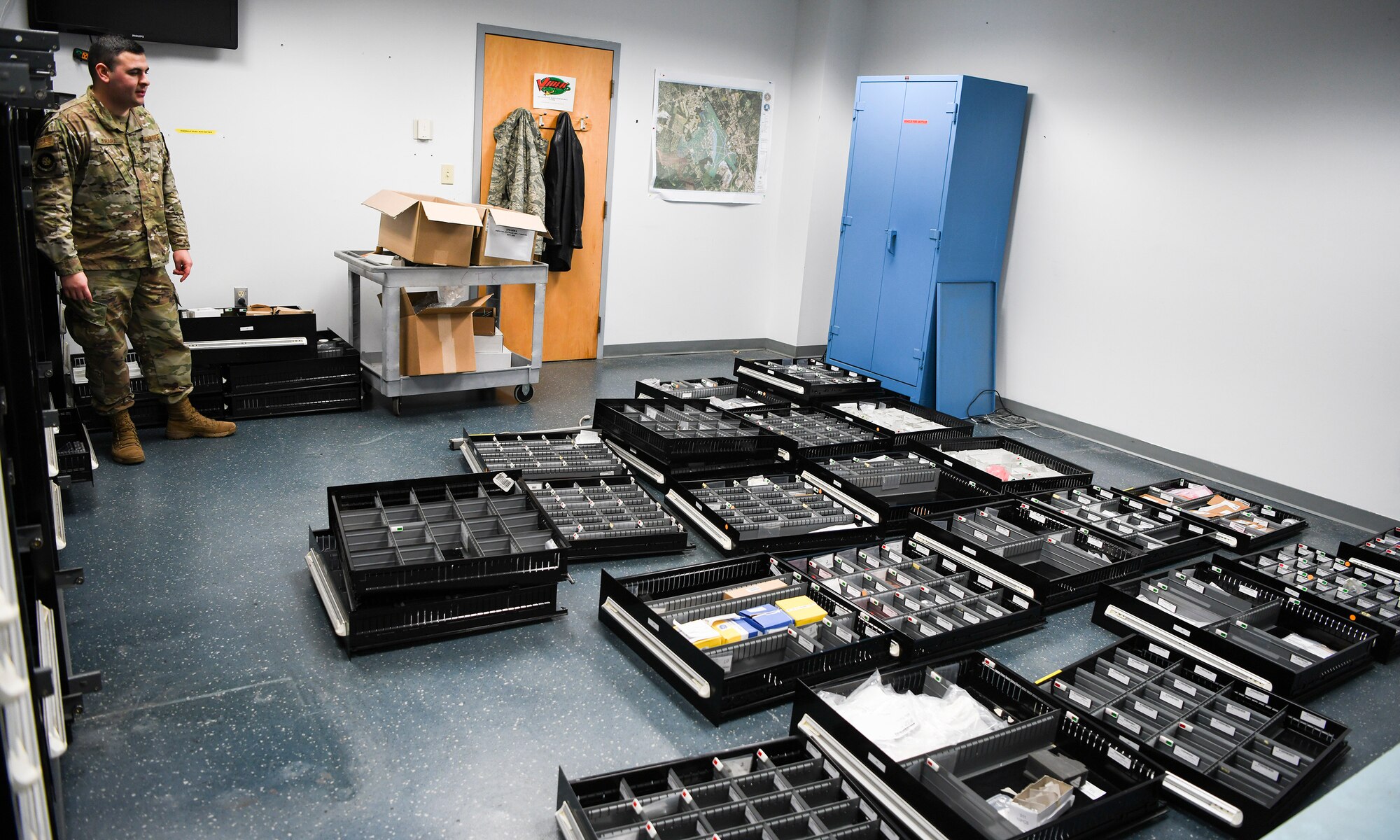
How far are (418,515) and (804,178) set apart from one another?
4.59 metres

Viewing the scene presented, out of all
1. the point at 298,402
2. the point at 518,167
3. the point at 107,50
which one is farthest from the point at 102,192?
the point at 518,167

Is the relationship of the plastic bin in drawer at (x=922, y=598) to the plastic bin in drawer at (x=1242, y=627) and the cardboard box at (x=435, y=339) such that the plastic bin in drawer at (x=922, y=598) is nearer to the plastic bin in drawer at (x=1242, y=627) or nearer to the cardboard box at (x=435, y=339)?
the plastic bin in drawer at (x=1242, y=627)

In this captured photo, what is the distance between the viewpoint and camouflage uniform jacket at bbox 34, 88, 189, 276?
3367mm

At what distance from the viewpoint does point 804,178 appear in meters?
6.84

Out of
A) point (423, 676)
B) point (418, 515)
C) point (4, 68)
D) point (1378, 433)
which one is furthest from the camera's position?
point (1378, 433)

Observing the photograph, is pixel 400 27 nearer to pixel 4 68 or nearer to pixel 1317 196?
pixel 4 68

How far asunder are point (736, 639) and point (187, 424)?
295 cm

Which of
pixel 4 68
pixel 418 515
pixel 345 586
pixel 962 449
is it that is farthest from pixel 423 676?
pixel 962 449

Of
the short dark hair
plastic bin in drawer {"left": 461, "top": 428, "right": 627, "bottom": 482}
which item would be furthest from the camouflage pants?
plastic bin in drawer {"left": 461, "top": 428, "right": 627, "bottom": 482}

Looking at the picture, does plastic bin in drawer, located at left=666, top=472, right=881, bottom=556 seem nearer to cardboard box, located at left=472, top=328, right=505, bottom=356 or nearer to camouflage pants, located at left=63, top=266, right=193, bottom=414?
cardboard box, located at left=472, top=328, right=505, bottom=356

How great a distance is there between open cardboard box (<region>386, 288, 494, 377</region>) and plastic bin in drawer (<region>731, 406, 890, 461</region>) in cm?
148

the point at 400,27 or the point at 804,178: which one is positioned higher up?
the point at 400,27

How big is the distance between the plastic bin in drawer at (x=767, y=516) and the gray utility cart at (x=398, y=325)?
1587mm

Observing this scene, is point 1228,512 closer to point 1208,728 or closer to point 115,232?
point 1208,728
